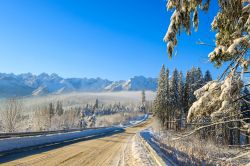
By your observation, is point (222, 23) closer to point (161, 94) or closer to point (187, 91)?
point (187, 91)

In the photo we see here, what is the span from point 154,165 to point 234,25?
873 centimetres

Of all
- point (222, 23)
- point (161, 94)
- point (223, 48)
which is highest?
point (161, 94)

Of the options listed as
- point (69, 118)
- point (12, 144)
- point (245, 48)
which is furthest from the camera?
point (69, 118)

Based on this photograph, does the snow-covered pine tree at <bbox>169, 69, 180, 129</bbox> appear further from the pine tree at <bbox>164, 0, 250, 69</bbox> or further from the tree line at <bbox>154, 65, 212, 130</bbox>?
the pine tree at <bbox>164, 0, 250, 69</bbox>

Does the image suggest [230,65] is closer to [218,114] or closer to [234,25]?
[218,114]

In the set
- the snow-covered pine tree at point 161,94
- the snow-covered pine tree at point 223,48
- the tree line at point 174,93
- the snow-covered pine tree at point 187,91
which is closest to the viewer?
the snow-covered pine tree at point 223,48

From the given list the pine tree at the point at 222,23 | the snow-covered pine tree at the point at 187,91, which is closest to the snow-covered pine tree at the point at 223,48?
the pine tree at the point at 222,23

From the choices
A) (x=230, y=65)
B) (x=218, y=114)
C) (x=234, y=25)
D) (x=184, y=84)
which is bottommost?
(x=218, y=114)

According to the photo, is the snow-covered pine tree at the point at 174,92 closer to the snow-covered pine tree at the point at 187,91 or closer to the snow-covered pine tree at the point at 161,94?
the snow-covered pine tree at the point at 161,94

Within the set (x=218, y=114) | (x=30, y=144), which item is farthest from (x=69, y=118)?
(x=218, y=114)

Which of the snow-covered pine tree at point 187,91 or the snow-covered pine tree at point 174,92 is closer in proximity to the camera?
the snow-covered pine tree at point 187,91

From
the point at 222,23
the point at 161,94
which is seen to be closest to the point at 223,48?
the point at 222,23

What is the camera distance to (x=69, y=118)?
129 metres

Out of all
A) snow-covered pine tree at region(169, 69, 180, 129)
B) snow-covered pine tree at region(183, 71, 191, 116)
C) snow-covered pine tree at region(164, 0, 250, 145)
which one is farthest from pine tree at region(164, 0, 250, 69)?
snow-covered pine tree at region(169, 69, 180, 129)
